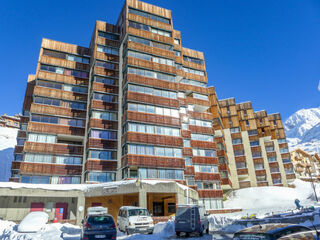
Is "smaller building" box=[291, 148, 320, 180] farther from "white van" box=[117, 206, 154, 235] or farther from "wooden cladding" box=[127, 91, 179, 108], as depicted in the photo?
"white van" box=[117, 206, 154, 235]

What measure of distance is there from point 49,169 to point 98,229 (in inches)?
1118

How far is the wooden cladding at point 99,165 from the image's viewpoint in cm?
3716

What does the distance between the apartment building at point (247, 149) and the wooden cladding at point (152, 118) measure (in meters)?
18.9

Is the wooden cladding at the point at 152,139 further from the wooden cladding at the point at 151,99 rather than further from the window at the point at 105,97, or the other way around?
the window at the point at 105,97

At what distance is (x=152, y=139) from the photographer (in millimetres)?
36062

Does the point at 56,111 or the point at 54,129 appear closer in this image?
the point at 54,129

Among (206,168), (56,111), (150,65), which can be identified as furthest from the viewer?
(206,168)

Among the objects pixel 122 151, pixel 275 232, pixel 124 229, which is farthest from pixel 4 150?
pixel 275 232

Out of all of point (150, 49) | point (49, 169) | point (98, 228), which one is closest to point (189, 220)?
point (98, 228)

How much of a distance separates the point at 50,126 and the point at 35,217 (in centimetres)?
2561

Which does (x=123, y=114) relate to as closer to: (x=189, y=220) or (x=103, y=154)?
(x=103, y=154)

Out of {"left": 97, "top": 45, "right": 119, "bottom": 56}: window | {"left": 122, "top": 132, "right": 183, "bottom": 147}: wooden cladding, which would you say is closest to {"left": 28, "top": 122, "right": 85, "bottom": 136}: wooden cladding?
{"left": 122, "top": 132, "right": 183, "bottom": 147}: wooden cladding

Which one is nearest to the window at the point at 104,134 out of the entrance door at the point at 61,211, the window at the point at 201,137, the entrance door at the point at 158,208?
the entrance door at the point at 61,211

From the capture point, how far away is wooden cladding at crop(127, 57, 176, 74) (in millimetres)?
40688
